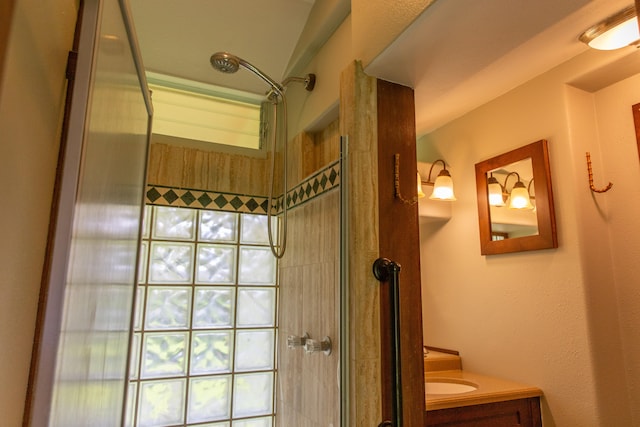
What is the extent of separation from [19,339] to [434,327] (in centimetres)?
218

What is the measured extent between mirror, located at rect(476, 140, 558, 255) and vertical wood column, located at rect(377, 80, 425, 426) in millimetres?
775

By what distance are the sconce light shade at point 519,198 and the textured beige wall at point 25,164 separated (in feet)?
6.11

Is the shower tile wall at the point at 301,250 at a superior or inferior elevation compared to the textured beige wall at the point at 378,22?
inferior

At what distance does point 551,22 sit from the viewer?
1.07 meters

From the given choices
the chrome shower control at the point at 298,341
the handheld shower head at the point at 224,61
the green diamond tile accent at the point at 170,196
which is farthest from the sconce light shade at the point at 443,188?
the green diamond tile accent at the point at 170,196

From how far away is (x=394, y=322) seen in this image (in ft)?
3.92

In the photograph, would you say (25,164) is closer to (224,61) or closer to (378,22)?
(378,22)

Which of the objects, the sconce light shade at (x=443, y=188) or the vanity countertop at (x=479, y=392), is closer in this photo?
the vanity countertop at (x=479, y=392)

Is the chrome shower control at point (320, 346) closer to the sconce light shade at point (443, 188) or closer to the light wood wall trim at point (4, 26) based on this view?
the sconce light shade at point (443, 188)

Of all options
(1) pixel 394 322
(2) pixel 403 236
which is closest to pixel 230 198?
(2) pixel 403 236

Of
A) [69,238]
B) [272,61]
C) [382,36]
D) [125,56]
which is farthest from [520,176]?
[69,238]

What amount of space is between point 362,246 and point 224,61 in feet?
3.25

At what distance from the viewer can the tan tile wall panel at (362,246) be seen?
122cm

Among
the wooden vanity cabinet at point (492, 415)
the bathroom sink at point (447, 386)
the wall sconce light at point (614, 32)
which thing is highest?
the wall sconce light at point (614, 32)
